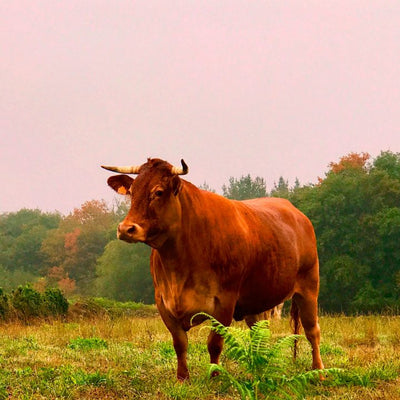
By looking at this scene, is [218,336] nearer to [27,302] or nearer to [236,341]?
[236,341]

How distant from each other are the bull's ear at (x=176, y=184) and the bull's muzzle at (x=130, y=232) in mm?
563

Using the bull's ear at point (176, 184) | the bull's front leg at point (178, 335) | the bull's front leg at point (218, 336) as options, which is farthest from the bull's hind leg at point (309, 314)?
the bull's ear at point (176, 184)

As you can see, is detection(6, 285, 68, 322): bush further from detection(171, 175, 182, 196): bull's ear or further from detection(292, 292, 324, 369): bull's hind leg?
detection(171, 175, 182, 196): bull's ear

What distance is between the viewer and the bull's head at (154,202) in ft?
18.9

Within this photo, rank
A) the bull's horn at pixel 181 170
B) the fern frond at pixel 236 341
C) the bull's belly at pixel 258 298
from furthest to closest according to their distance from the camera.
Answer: the bull's belly at pixel 258 298 < the bull's horn at pixel 181 170 < the fern frond at pixel 236 341

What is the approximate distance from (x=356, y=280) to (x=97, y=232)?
154ft

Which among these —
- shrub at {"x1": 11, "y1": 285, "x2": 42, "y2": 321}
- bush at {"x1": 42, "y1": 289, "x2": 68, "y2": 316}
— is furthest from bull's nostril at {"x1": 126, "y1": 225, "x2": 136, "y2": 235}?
Result: bush at {"x1": 42, "y1": 289, "x2": 68, "y2": 316}

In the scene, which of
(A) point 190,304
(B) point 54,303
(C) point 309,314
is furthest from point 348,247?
(A) point 190,304

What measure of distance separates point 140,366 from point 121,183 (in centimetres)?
249

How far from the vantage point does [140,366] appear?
7.51 m

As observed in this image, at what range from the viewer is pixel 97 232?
265 ft

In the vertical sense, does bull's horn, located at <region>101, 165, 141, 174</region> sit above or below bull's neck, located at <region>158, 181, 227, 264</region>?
above

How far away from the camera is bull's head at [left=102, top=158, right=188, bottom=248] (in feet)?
18.9

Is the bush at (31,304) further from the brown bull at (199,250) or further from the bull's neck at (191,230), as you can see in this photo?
the bull's neck at (191,230)
